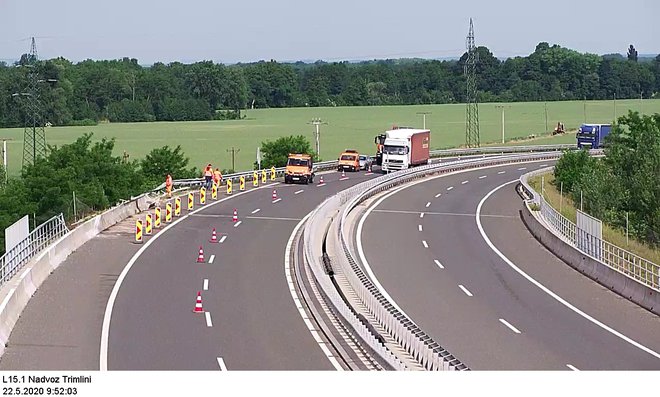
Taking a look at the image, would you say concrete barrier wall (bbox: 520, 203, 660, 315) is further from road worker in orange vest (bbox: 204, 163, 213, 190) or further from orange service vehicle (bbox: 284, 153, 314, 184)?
orange service vehicle (bbox: 284, 153, 314, 184)

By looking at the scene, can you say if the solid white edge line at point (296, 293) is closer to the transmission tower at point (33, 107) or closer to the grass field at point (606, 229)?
the grass field at point (606, 229)

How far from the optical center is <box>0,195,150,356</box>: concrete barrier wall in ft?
92.3

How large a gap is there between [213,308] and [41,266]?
6.87 metres

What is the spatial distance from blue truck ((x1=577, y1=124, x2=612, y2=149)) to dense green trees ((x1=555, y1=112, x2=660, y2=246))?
27.5 meters

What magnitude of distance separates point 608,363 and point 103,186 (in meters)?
48.9

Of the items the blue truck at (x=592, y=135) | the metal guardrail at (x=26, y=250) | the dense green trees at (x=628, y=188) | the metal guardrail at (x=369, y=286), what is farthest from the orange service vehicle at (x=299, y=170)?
the blue truck at (x=592, y=135)

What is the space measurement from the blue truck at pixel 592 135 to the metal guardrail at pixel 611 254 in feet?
159

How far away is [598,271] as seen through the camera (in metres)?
38.7

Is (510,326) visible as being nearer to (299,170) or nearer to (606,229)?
(606,229)

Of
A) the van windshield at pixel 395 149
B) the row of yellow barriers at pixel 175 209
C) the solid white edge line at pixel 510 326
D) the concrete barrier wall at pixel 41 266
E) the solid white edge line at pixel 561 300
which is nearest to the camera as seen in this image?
the concrete barrier wall at pixel 41 266

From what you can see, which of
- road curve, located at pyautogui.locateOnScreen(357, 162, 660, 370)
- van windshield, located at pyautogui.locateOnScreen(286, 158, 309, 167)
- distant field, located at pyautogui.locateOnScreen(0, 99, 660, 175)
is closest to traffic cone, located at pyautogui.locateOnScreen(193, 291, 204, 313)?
road curve, located at pyautogui.locateOnScreen(357, 162, 660, 370)

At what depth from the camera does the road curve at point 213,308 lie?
24875 mm

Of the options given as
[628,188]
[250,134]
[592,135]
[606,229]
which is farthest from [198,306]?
[250,134]
